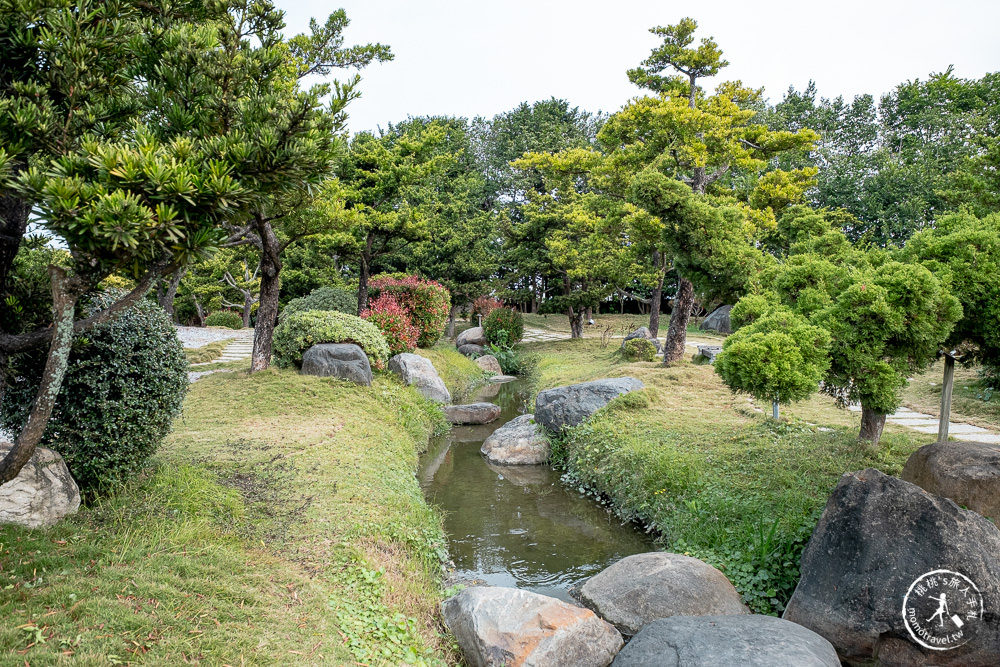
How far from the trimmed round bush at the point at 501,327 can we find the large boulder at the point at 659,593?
55.0ft

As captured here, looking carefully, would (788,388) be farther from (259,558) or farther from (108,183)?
(108,183)

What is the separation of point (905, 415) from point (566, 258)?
13.0 m

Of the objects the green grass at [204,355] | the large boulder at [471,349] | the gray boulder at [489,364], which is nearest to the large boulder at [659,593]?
the green grass at [204,355]

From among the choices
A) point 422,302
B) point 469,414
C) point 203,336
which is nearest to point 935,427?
point 469,414

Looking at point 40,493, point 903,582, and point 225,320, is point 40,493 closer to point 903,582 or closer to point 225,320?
point 903,582

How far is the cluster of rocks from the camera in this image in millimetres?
3439

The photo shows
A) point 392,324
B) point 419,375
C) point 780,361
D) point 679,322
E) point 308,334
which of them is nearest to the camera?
point 780,361

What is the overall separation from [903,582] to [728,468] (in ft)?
9.65

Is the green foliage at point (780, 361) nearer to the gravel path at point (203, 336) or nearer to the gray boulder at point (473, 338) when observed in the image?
the gravel path at point (203, 336)

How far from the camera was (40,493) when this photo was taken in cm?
401

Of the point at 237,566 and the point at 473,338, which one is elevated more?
the point at 473,338

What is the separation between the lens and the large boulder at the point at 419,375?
499 inches

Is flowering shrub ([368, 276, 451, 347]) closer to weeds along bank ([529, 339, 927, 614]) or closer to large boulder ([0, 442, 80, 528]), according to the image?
weeds along bank ([529, 339, 927, 614])

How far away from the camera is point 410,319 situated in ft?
50.7
